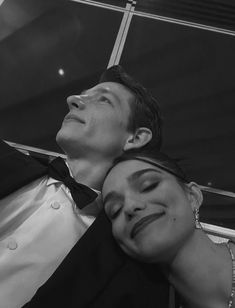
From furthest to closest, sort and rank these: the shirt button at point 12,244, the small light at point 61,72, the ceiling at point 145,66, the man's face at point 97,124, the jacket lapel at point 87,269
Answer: the small light at point 61,72 < the ceiling at point 145,66 < the man's face at point 97,124 < the shirt button at point 12,244 < the jacket lapel at point 87,269

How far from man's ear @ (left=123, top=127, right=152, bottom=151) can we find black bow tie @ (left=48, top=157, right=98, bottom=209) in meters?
0.22

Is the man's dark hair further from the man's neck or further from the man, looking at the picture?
the man's neck

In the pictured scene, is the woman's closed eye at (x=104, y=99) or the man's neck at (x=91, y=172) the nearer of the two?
the man's neck at (x=91, y=172)

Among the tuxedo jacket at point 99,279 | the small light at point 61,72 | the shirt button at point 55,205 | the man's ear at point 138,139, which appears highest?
the small light at point 61,72

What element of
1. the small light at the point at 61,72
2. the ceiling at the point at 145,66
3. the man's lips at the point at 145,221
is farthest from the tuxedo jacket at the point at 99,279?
the small light at the point at 61,72

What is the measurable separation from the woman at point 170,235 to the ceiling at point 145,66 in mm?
714

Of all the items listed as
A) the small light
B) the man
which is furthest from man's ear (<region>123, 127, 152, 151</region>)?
the small light

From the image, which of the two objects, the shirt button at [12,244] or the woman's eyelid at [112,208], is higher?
the woman's eyelid at [112,208]

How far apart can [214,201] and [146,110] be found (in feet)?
2.24

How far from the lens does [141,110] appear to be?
1209 millimetres

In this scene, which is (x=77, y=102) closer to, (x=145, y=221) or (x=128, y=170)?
(x=128, y=170)

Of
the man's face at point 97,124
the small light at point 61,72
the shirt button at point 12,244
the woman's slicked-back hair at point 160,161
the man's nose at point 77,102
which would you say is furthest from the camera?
the small light at point 61,72

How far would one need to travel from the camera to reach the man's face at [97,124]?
104cm

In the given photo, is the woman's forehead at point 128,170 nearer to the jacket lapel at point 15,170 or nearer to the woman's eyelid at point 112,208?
the woman's eyelid at point 112,208
